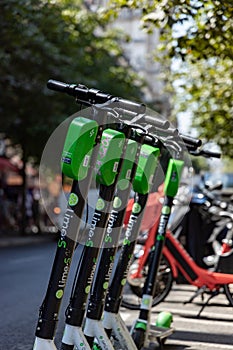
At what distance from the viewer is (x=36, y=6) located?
1273 centimetres

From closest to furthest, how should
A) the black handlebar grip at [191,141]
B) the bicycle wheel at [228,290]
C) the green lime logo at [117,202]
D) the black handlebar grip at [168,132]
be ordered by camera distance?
the green lime logo at [117,202] → the black handlebar grip at [168,132] → the black handlebar grip at [191,141] → the bicycle wheel at [228,290]

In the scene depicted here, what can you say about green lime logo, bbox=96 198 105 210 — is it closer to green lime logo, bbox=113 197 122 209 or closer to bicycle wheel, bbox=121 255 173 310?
green lime logo, bbox=113 197 122 209

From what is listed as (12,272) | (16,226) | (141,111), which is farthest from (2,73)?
(141,111)

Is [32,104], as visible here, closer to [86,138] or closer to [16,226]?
[16,226]

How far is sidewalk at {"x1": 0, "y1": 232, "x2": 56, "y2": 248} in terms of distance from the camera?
73.0ft

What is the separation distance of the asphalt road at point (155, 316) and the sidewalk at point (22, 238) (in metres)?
9.43

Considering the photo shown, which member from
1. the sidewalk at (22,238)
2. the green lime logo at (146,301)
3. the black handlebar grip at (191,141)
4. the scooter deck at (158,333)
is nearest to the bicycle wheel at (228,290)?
the scooter deck at (158,333)

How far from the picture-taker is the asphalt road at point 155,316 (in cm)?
650

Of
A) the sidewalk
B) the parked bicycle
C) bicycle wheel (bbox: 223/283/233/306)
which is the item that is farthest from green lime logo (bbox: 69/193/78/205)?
the sidewalk

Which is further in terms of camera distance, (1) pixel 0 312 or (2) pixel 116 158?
(1) pixel 0 312

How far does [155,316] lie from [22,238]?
16765 millimetres

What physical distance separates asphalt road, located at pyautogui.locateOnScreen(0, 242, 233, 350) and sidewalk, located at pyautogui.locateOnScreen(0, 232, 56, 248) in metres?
9.43

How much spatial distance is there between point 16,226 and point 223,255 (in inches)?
815

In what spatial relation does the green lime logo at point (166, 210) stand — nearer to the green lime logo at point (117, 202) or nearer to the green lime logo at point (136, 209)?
the green lime logo at point (136, 209)
